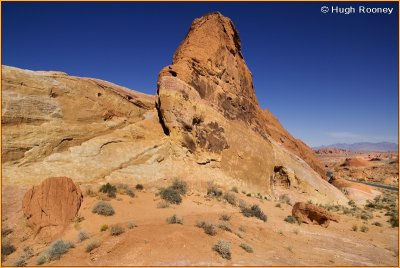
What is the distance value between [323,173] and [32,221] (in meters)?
35.9

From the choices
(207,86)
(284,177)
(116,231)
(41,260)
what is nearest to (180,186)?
(116,231)

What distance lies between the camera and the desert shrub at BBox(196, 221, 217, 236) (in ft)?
37.0

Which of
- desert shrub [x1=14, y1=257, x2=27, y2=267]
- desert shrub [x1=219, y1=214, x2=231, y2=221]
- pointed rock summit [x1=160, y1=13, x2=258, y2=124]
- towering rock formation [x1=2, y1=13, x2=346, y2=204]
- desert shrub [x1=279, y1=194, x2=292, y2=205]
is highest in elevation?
pointed rock summit [x1=160, y1=13, x2=258, y2=124]

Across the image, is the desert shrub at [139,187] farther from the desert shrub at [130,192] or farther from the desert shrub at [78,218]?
the desert shrub at [78,218]

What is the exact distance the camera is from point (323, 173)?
3988 centimetres

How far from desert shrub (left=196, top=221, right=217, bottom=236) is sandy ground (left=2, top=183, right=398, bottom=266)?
21 cm

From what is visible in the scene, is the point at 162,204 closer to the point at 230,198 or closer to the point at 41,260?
the point at 230,198

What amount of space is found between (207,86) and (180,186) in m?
9.15

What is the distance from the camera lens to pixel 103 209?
12984mm

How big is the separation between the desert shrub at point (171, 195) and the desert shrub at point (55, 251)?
6.08m

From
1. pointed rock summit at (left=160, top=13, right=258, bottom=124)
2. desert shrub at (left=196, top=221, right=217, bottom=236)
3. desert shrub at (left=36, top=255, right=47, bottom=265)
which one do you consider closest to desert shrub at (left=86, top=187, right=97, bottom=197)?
desert shrub at (left=36, top=255, right=47, bottom=265)

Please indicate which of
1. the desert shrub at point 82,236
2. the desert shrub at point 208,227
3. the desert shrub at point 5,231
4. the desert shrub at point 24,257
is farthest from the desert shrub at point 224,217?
the desert shrub at point 5,231

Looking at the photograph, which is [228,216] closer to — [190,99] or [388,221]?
[190,99]

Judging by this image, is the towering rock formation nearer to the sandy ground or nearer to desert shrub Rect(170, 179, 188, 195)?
desert shrub Rect(170, 179, 188, 195)
